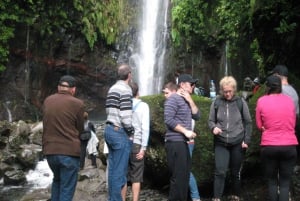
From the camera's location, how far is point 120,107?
605 centimetres

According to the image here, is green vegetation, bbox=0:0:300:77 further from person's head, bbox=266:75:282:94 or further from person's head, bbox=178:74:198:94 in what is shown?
person's head, bbox=178:74:198:94

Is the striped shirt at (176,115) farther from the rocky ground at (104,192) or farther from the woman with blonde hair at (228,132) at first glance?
the rocky ground at (104,192)

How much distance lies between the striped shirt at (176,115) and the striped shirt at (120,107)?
533mm

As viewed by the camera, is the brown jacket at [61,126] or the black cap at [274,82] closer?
the brown jacket at [61,126]

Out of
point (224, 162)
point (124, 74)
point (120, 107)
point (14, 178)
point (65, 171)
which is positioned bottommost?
point (14, 178)

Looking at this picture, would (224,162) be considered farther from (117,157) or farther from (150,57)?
(150,57)

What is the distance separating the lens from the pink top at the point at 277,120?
5.61 metres

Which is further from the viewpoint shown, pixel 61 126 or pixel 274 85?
pixel 274 85

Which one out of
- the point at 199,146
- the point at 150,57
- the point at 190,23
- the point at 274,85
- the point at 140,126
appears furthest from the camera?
the point at 150,57

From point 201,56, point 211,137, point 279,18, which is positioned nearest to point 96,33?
point 201,56

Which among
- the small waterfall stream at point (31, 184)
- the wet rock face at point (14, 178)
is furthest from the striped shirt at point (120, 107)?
the wet rock face at point (14, 178)

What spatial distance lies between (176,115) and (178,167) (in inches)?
27.9

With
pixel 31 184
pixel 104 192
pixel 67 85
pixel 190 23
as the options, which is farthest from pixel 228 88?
pixel 190 23

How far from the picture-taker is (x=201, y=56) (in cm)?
2598
